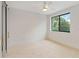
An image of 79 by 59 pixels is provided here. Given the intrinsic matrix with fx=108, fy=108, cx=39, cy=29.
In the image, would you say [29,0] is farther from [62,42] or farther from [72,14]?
[62,42]

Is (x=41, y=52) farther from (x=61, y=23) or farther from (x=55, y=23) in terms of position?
(x=55, y=23)

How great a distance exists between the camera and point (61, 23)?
6.52 meters

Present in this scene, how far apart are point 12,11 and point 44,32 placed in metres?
2.96

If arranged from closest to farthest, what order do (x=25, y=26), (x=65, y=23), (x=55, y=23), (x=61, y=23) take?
1. (x=65, y=23)
2. (x=61, y=23)
3. (x=25, y=26)
4. (x=55, y=23)

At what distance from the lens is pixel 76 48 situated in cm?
472

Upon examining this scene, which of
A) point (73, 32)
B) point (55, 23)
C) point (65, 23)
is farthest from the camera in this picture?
point (55, 23)

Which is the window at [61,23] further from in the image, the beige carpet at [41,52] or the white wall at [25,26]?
the beige carpet at [41,52]

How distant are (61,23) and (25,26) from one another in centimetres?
222

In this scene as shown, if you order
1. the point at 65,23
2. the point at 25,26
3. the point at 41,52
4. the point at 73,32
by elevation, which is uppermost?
the point at 65,23

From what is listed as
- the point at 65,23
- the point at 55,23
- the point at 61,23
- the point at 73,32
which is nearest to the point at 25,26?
the point at 55,23

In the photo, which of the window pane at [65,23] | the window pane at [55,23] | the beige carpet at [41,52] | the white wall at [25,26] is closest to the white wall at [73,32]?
the window pane at [65,23]

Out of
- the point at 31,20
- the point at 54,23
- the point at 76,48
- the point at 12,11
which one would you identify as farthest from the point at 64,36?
the point at 12,11

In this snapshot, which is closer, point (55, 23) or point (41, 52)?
point (41, 52)

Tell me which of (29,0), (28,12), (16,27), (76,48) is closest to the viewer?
(29,0)
